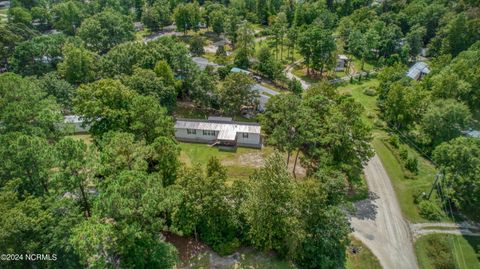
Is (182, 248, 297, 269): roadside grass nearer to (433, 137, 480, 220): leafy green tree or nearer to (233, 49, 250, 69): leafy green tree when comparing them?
(433, 137, 480, 220): leafy green tree

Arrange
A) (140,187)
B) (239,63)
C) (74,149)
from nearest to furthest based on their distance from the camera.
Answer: (140,187) < (74,149) < (239,63)

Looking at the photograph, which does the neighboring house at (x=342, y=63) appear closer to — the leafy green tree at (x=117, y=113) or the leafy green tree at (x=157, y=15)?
the leafy green tree at (x=117, y=113)

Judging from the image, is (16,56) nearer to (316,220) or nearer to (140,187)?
(140,187)

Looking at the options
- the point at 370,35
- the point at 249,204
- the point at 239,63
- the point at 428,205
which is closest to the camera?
the point at 249,204

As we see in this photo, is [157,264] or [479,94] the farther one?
[479,94]

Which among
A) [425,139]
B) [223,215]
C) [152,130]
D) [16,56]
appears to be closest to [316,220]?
[223,215]

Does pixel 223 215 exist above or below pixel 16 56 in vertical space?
below
